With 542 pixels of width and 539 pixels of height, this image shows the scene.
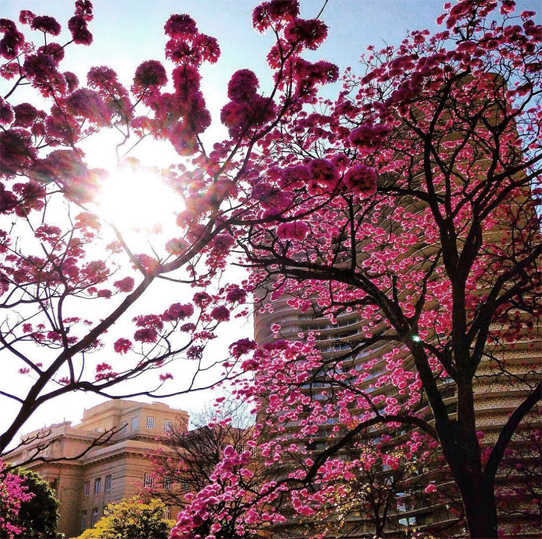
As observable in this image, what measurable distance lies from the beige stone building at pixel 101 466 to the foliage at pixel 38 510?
782 centimetres

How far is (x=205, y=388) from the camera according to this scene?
18.7ft

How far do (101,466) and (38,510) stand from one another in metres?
14.0

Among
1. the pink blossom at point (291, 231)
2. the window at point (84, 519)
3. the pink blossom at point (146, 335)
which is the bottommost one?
the window at point (84, 519)

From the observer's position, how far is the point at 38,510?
106ft

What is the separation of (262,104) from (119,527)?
79.4ft

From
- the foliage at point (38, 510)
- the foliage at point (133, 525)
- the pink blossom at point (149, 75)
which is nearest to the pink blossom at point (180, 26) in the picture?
the pink blossom at point (149, 75)

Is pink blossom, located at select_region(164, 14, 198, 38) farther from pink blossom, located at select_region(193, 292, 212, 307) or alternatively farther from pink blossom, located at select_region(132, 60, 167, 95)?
pink blossom, located at select_region(193, 292, 212, 307)

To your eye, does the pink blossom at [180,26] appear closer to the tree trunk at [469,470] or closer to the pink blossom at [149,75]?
the pink blossom at [149,75]

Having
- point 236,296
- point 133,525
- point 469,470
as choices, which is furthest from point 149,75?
point 133,525

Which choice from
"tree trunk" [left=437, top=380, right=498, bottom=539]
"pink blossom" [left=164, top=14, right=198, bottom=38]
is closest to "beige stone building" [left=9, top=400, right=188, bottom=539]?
"tree trunk" [left=437, top=380, right=498, bottom=539]

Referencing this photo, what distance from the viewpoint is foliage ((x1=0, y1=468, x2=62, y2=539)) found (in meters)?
31.1

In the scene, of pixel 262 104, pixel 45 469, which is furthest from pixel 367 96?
pixel 45 469

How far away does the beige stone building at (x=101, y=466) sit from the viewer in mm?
42719

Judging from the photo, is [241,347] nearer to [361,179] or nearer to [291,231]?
[291,231]
